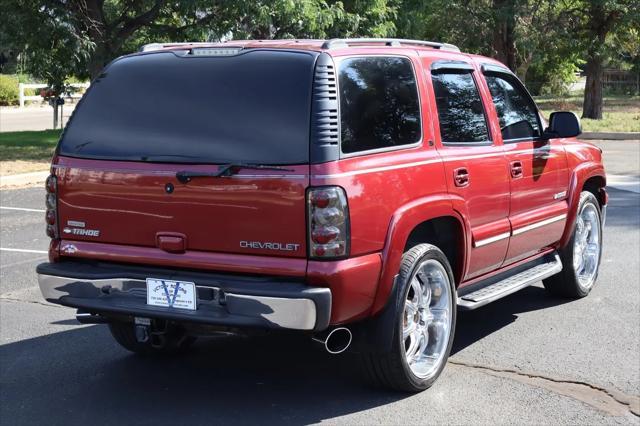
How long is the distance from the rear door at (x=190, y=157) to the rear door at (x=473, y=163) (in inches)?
50.5

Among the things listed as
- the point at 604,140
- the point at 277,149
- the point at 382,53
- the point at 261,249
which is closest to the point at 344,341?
the point at 261,249

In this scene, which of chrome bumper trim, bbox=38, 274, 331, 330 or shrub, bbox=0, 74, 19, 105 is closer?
chrome bumper trim, bbox=38, 274, 331, 330

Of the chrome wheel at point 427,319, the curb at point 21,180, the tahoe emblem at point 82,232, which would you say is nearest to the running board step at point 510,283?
the chrome wheel at point 427,319

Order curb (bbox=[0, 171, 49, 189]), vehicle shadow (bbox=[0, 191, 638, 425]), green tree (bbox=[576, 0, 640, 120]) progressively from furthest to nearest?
1. green tree (bbox=[576, 0, 640, 120])
2. curb (bbox=[0, 171, 49, 189])
3. vehicle shadow (bbox=[0, 191, 638, 425])

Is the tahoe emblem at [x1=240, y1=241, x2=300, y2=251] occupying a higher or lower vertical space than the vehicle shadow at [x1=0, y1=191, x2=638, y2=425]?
higher

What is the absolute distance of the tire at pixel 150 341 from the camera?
18.9ft

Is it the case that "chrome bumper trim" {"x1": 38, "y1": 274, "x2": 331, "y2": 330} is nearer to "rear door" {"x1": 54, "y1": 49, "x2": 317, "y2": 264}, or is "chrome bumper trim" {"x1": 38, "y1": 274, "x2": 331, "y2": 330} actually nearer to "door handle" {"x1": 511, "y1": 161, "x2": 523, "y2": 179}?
"rear door" {"x1": 54, "y1": 49, "x2": 317, "y2": 264}

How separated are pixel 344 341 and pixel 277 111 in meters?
1.25

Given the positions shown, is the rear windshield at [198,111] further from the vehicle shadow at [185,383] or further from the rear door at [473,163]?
the vehicle shadow at [185,383]

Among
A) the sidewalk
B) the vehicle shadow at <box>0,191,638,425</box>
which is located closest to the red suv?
the vehicle shadow at <box>0,191,638,425</box>

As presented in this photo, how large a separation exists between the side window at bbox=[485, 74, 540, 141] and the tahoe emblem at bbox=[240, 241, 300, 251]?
2413 millimetres

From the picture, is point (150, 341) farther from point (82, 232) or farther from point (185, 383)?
point (82, 232)

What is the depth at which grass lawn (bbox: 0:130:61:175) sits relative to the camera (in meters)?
16.6

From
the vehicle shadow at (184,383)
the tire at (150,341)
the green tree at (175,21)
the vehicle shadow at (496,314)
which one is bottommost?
the vehicle shadow at (184,383)
